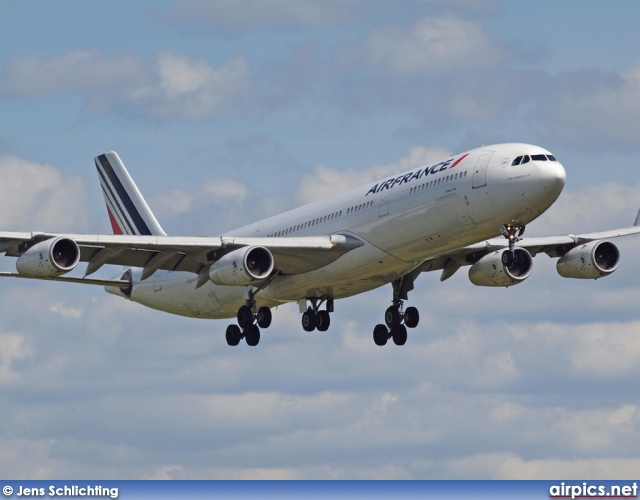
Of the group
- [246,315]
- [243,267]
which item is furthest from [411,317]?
[243,267]

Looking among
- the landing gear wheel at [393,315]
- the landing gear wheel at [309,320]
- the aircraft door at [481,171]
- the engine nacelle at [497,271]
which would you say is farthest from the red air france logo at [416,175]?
the landing gear wheel at [393,315]

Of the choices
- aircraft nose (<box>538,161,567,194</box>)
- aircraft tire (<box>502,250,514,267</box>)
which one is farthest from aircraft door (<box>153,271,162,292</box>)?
aircraft nose (<box>538,161,567,194</box>)

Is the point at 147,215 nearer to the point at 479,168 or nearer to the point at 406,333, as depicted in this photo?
the point at 406,333

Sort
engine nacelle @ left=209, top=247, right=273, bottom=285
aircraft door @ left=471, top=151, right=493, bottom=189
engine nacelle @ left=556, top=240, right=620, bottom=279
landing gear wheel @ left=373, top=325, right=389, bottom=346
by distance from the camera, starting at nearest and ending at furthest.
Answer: aircraft door @ left=471, top=151, right=493, bottom=189, engine nacelle @ left=209, top=247, right=273, bottom=285, engine nacelle @ left=556, top=240, right=620, bottom=279, landing gear wheel @ left=373, top=325, right=389, bottom=346

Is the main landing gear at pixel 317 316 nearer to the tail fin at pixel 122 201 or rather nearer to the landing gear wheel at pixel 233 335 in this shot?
the landing gear wheel at pixel 233 335

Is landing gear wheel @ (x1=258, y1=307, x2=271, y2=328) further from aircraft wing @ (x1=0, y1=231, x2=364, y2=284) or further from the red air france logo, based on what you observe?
the red air france logo

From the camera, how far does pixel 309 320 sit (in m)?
69.0

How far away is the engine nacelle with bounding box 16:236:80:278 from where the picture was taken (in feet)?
195

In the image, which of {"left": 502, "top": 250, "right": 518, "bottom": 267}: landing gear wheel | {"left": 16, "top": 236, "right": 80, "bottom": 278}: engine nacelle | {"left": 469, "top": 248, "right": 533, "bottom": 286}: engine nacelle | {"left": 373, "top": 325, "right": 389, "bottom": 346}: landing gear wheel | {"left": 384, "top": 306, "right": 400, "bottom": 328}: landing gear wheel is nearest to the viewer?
{"left": 16, "top": 236, "right": 80, "bottom": 278}: engine nacelle

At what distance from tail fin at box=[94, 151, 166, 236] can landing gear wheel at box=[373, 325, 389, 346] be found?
51.1 ft

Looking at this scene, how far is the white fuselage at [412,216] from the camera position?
187ft

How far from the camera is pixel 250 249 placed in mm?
62906

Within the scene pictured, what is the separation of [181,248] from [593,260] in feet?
63.2

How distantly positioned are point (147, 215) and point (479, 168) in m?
29.0
